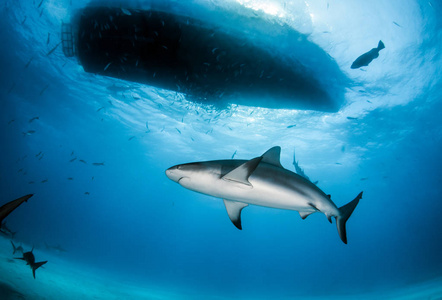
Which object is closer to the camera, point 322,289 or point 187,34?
point 187,34

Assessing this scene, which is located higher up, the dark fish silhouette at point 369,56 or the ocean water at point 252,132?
the ocean water at point 252,132

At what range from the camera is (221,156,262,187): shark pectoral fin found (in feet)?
7.07

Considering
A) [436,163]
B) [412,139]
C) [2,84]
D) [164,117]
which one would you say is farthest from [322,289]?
[2,84]

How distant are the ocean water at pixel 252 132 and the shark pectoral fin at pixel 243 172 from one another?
27.7 feet

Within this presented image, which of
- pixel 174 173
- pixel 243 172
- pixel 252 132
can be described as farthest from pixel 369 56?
pixel 252 132

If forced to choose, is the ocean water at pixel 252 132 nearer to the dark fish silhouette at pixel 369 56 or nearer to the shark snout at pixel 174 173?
the dark fish silhouette at pixel 369 56

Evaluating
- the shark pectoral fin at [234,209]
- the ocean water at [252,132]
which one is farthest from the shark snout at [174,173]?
the ocean water at [252,132]

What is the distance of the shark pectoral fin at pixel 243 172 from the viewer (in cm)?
215

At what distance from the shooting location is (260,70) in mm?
9977

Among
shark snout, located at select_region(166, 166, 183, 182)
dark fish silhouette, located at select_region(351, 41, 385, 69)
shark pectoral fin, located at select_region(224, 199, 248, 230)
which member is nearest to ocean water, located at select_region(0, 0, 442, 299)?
dark fish silhouette, located at select_region(351, 41, 385, 69)

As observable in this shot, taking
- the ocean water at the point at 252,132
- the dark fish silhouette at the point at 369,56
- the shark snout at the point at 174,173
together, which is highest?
the ocean water at the point at 252,132

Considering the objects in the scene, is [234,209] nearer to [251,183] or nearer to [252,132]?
[251,183]

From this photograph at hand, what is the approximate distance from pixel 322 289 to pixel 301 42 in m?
56.9

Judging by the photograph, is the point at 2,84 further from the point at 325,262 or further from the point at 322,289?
the point at 325,262
